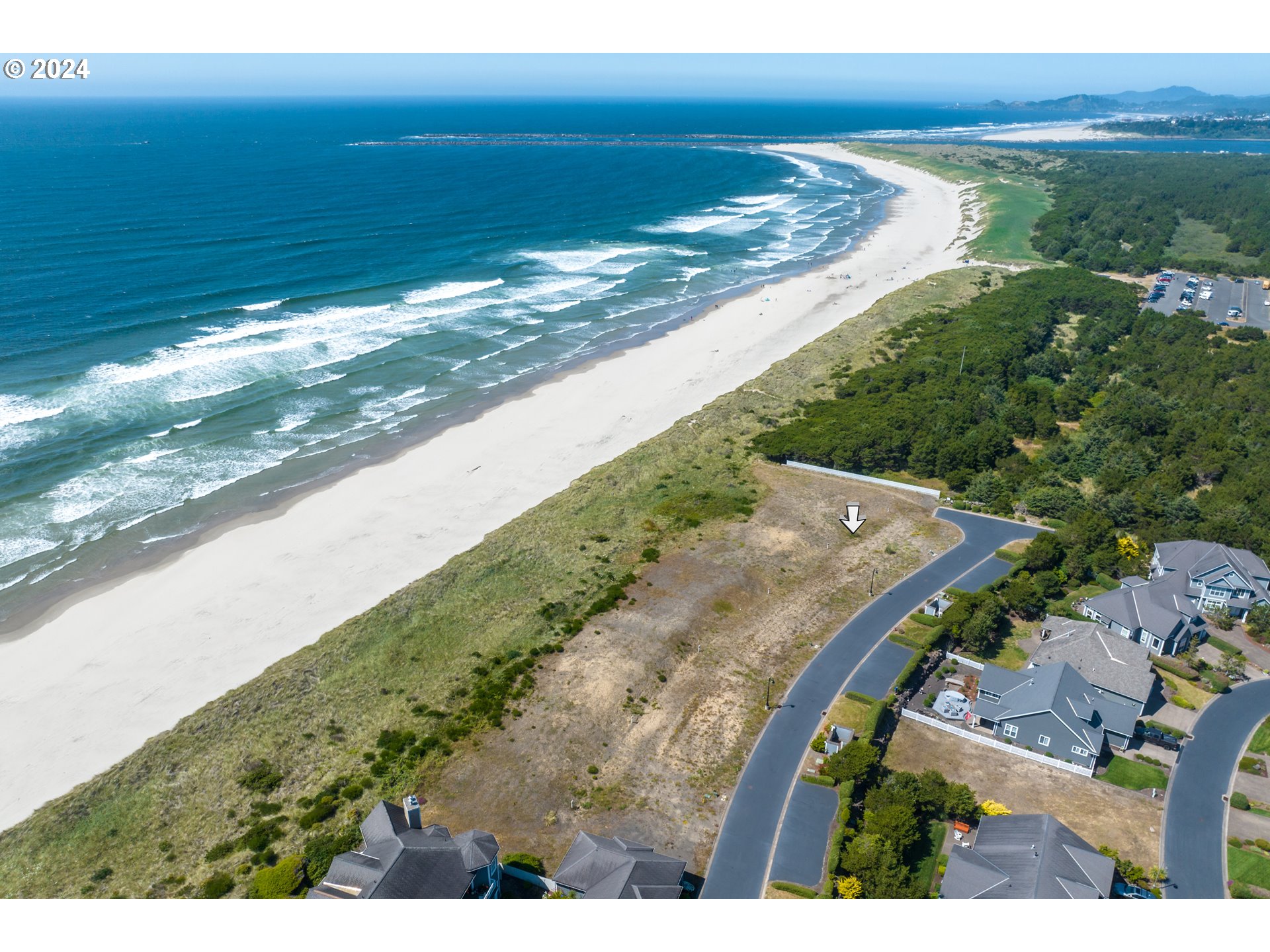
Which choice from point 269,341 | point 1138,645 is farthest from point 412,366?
point 1138,645

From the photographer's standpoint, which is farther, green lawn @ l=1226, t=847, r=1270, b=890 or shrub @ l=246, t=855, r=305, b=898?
green lawn @ l=1226, t=847, r=1270, b=890

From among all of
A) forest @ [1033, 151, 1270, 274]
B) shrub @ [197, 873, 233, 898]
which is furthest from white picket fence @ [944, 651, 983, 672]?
forest @ [1033, 151, 1270, 274]

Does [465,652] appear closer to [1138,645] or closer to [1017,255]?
[1138,645]

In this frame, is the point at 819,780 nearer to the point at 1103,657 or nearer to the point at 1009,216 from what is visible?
the point at 1103,657

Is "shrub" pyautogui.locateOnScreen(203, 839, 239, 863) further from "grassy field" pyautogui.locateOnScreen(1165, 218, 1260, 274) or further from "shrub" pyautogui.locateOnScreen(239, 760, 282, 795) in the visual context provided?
"grassy field" pyautogui.locateOnScreen(1165, 218, 1260, 274)

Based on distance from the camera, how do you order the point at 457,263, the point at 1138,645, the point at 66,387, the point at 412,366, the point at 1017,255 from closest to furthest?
the point at 1138,645, the point at 66,387, the point at 412,366, the point at 457,263, the point at 1017,255

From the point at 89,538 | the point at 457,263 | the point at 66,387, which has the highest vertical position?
the point at 457,263

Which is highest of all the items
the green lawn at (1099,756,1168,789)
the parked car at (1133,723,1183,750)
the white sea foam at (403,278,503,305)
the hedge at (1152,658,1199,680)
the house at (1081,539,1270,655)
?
the white sea foam at (403,278,503,305)
